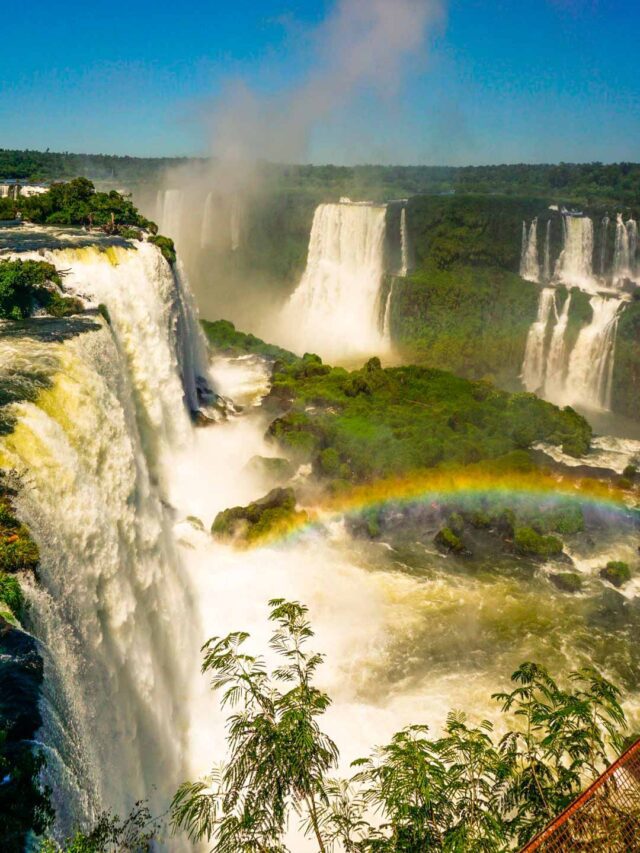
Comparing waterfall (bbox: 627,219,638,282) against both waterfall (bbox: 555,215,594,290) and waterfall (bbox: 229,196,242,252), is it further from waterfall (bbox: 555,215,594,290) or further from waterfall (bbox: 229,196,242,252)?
waterfall (bbox: 229,196,242,252)

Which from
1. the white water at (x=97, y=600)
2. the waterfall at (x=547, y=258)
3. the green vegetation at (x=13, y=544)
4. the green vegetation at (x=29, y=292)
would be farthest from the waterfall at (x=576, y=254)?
the green vegetation at (x=13, y=544)

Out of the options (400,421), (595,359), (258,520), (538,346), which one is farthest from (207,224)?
(258,520)

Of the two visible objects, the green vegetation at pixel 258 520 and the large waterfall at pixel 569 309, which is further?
the large waterfall at pixel 569 309

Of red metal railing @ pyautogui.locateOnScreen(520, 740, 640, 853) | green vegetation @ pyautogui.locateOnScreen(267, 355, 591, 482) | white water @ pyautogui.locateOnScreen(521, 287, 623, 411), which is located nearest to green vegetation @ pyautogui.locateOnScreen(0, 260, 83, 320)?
green vegetation @ pyautogui.locateOnScreen(267, 355, 591, 482)

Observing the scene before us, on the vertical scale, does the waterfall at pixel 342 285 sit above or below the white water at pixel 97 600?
above

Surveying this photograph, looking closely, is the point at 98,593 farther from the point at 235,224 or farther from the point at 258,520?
the point at 235,224

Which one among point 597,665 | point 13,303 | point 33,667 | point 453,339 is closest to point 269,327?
point 453,339

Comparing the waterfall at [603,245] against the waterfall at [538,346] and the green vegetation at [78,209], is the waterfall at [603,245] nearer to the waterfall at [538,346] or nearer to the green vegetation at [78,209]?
the waterfall at [538,346]
